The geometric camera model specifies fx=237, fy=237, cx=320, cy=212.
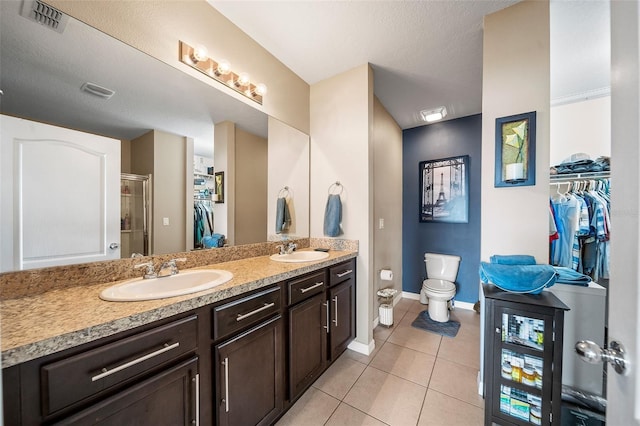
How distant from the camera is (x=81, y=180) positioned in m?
1.10

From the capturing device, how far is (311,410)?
4.95ft

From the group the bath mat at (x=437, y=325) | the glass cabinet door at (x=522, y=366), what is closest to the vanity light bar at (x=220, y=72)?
the glass cabinet door at (x=522, y=366)

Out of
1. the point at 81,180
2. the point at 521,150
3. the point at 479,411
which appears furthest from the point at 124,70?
the point at 479,411

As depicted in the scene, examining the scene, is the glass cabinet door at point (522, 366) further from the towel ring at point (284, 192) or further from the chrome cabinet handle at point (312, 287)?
the towel ring at point (284, 192)

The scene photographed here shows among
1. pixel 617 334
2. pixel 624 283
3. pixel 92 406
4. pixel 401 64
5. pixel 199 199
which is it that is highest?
pixel 401 64

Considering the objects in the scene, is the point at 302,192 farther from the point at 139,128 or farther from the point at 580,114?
the point at 580,114

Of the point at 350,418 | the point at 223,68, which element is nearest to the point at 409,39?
the point at 223,68

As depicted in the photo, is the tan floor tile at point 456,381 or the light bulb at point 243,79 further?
the light bulb at point 243,79

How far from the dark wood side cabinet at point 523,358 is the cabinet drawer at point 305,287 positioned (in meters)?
1.01

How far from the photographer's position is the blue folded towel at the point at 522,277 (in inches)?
50.3

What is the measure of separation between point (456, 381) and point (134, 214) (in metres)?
2.43

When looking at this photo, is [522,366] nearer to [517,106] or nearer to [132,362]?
[517,106]

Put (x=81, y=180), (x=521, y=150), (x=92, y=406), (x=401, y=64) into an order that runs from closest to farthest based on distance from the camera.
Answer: (x=92, y=406) → (x=81, y=180) → (x=521, y=150) → (x=401, y=64)

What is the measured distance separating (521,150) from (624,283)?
1.30m
